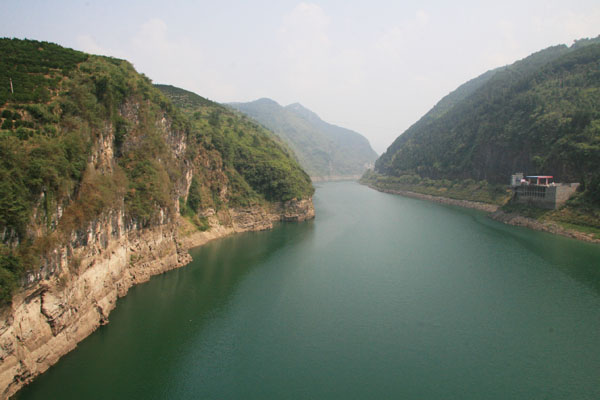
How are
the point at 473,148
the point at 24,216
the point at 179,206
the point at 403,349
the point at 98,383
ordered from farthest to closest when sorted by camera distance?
the point at 473,148 → the point at 179,206 → the point at 403,349 → the point at 98,383 → the point at 24,216

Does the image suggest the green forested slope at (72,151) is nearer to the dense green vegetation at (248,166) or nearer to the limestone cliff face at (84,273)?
the limestone cliff face at (84,273)

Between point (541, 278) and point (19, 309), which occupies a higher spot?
point (19, 309)

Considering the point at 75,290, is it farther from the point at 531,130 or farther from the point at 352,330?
the point at 531,130

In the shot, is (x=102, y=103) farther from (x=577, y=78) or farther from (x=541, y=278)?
(x=577, y=78)

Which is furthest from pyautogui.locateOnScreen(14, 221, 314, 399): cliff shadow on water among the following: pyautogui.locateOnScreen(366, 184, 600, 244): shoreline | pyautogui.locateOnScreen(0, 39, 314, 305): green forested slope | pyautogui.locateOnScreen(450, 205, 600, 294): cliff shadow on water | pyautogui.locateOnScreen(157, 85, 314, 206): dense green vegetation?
pyautogui.locateOnScreen(366, 184, 600, 244): shoreline

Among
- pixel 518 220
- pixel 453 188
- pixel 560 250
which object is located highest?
pixel 453 188

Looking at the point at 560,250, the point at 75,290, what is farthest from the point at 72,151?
the point at 560,250

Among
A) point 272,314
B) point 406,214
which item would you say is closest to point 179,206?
point 272,314
